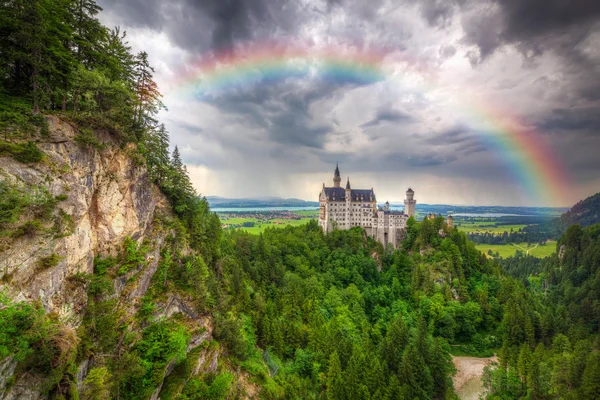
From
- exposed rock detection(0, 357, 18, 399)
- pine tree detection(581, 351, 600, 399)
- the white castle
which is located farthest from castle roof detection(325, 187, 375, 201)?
exposed rock detection(0, 357, 18, 399)

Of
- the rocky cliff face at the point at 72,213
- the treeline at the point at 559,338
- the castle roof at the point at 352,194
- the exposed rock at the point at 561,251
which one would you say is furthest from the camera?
the exposed rock at the point at 561,251

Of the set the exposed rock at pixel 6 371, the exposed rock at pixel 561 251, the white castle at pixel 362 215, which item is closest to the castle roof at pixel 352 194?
the white castle at pixel 362 215

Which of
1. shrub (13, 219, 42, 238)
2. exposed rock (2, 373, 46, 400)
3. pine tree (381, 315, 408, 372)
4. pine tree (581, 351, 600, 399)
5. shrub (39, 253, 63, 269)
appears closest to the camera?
exposed rock (2, 373, 46, 400)

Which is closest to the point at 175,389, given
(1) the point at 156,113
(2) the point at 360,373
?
(2) the point at 360,373

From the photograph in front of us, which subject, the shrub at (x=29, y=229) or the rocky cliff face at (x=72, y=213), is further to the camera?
the rocky cliff face at (x=72, y=213)

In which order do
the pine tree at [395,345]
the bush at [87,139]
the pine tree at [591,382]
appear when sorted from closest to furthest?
the bush at [87,139] → the pine tree at [591,382] → the pine tree at [395,345]

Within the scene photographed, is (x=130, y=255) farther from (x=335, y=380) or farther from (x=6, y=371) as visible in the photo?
(x=335, y=380)

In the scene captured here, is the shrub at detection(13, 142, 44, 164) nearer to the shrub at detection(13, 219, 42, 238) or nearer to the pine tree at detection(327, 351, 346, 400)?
the shrub at detection(13, 219, 42, 238)

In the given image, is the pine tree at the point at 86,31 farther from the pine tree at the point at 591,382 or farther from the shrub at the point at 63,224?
the pine tree at the point at 591,382
